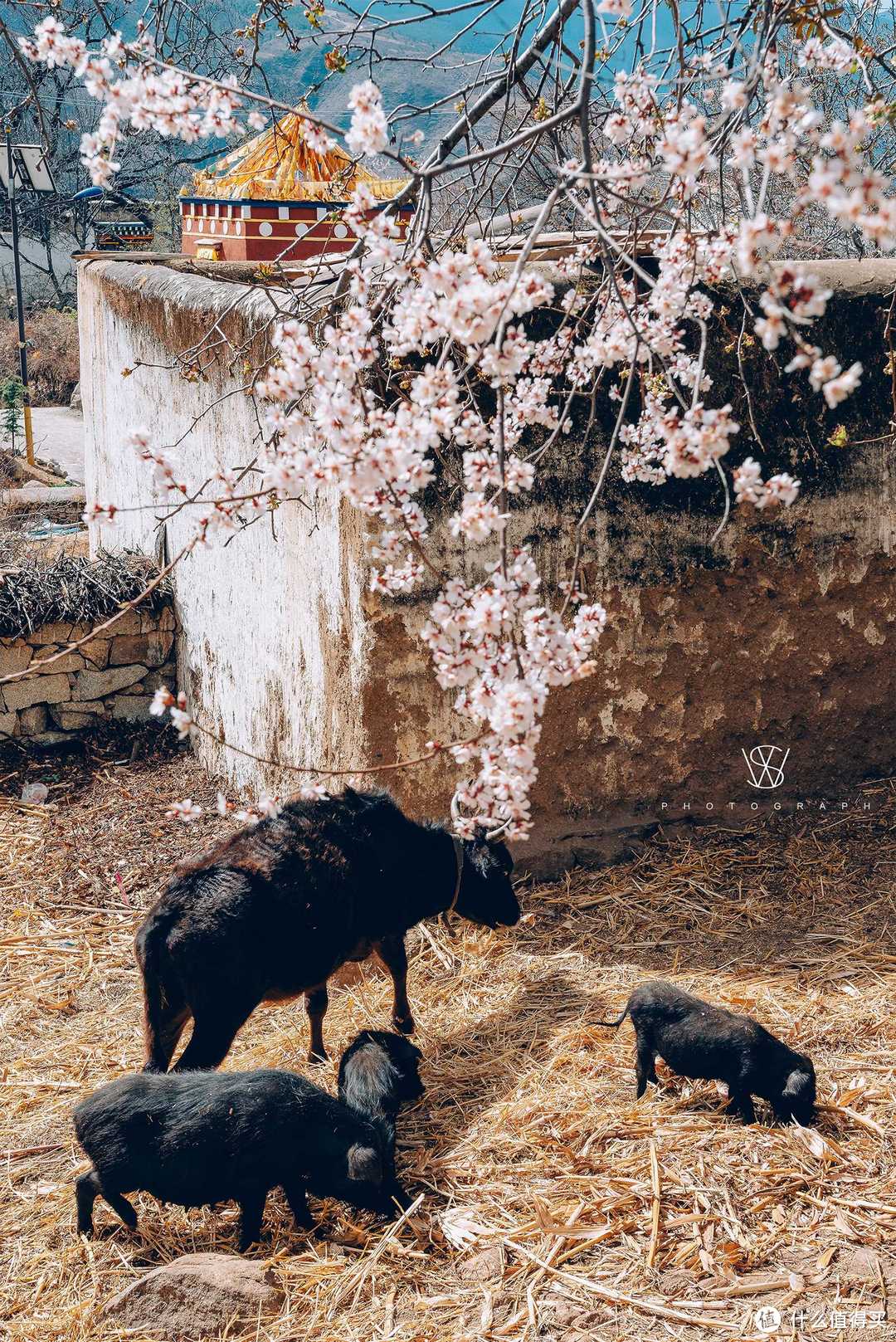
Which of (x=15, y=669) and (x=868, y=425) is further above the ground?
(x=868, y=425)

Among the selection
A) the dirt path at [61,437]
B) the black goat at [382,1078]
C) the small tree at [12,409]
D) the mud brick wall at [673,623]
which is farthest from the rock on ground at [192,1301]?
the small tree at [12,409]

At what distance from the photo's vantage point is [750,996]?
4328 mm

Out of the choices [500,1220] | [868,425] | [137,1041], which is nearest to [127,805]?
[137,1041]

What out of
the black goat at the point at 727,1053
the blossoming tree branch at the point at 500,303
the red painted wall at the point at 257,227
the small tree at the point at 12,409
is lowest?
the black goat at the point at 727,1053

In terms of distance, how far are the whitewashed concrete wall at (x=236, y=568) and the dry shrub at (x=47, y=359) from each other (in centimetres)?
1440

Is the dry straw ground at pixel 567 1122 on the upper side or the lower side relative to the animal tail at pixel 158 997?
lower

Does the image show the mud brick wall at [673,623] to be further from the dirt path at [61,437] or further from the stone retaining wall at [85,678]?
the dirt path at [61,437]

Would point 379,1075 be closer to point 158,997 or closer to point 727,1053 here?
point 158,997

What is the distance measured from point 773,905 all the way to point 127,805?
351cm

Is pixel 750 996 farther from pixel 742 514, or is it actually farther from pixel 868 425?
pixel 868 425

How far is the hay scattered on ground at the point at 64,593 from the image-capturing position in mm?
6957

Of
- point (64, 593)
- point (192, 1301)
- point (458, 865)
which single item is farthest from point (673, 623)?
point (64, 593)

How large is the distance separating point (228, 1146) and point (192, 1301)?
0.38 meters

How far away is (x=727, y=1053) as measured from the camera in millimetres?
3621
